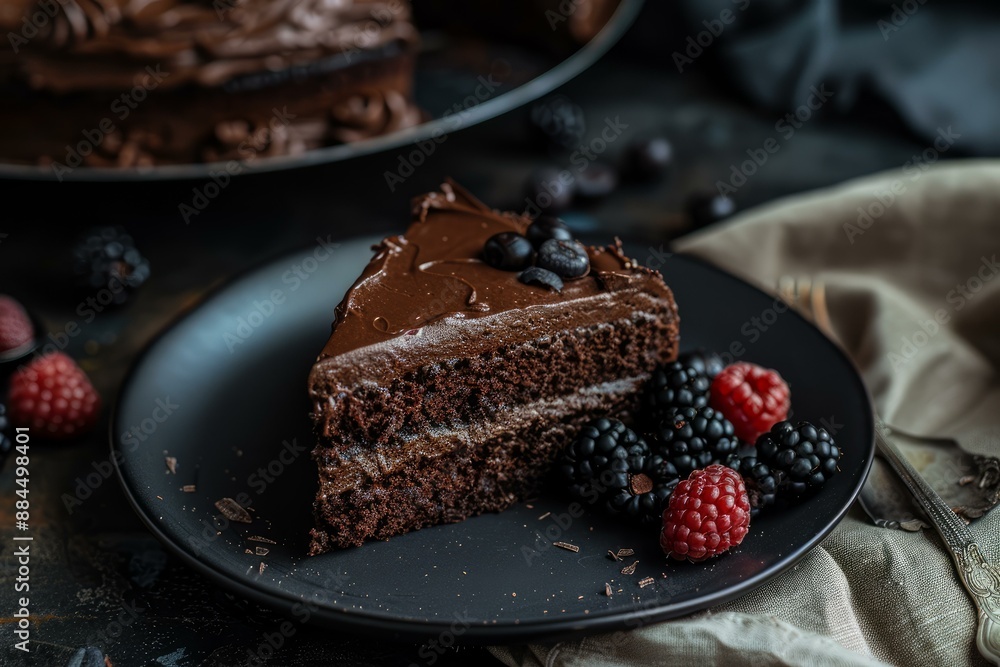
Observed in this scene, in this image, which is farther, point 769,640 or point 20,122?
point 20,122

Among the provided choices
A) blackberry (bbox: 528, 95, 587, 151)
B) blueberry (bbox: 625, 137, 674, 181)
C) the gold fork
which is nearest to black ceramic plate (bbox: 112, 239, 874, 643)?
the gold fork

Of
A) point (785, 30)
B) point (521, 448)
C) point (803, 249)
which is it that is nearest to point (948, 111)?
point (785, 30)

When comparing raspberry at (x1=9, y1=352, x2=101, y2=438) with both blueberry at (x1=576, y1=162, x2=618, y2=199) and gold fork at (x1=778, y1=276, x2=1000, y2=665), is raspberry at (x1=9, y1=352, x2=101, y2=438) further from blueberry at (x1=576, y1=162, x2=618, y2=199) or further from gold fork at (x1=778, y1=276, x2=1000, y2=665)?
gold fork at (x1=778, y1=276, x2=1000, y2=665)

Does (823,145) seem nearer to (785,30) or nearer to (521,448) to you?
(785,30)

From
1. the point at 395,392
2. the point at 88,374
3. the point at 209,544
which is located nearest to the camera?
the point at 209,544

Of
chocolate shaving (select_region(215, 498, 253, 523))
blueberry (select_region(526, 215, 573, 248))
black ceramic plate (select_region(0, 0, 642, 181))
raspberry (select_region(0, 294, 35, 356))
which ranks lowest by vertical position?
raspberry (select_region(0, 294, 35, 356))

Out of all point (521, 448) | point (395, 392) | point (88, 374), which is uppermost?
point (395, 392)
